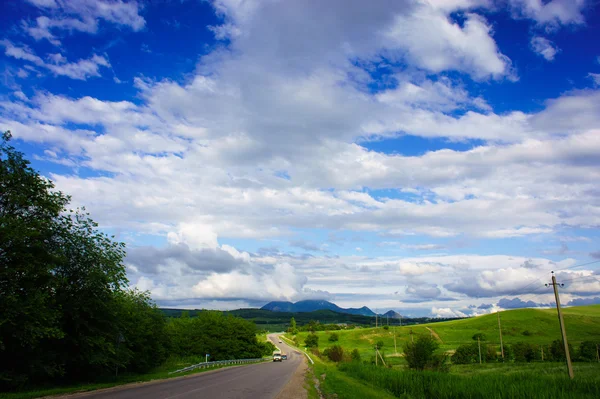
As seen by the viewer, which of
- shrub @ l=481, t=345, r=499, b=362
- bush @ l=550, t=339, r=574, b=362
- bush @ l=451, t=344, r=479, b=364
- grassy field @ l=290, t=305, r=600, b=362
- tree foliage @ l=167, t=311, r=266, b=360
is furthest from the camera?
grassy field @ l=290, t=305, r=600, b=362

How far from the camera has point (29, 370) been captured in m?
23.6

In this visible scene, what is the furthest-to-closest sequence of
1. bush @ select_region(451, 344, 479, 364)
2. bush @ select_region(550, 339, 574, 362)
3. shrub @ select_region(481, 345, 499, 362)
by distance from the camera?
shrub @ select_region(481, 345, 499, 362) < bush @ select_region(451, 344, 479, 364) < bush @ select_region(550, 339, 574, 362)

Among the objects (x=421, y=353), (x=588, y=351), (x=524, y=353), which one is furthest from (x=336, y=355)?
(x=588, y=351)

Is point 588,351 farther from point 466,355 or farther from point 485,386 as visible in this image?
point 485,386

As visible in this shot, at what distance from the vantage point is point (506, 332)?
14662cm

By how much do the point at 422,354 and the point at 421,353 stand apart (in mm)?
142

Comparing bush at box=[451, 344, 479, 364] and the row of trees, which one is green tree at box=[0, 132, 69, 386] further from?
bush at box=[451, 344, 479, 364]

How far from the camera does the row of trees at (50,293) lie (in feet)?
72.8

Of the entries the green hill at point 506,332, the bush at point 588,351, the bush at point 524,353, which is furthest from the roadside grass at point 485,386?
Result: the green hill at point 506,332

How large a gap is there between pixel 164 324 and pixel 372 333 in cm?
13680

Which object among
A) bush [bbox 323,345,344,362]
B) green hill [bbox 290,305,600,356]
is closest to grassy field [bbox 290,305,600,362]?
Answer: green hill [bbox 290,305,600,356]

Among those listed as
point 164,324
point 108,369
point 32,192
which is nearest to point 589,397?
point 32,192

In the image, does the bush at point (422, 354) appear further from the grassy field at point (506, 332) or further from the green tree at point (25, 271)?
the grassy field at point (506, 332)

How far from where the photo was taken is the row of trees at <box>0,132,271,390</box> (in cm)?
2220
